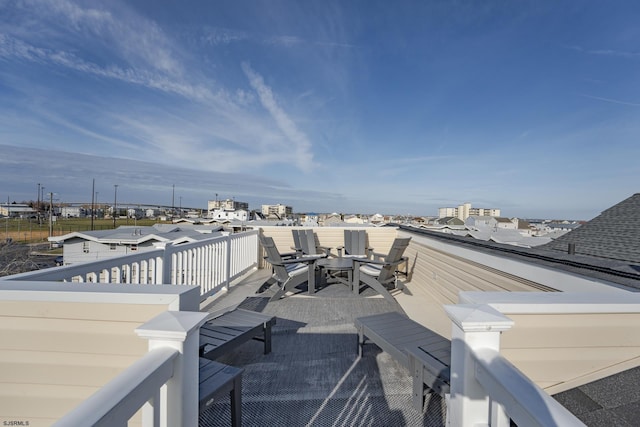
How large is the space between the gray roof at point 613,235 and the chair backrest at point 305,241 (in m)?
4.64

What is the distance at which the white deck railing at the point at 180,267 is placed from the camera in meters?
2.10

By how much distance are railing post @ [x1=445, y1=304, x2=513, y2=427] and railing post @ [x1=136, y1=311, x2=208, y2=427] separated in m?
1.04

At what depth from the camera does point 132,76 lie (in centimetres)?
1098

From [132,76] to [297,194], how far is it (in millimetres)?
31520

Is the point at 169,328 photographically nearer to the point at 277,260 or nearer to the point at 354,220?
the point at 277,260

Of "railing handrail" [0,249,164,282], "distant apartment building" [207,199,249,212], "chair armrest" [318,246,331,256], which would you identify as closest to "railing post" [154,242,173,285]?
"railing handrail" [0,249,164,282]

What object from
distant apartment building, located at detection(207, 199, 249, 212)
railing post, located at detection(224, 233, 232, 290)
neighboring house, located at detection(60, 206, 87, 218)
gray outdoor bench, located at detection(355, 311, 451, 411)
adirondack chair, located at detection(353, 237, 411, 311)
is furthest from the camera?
neighboring house, located at detection(60, 206, 87, 218)

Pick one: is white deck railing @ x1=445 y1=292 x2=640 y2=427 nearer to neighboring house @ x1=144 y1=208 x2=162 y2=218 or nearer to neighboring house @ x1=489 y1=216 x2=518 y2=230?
neighboring house @ x1=489 y1=216 x2=518 y2=230

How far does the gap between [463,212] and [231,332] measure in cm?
3660

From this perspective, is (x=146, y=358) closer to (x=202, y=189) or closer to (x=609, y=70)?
(x=609, y=70)

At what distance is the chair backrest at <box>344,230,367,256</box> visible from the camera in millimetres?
6973

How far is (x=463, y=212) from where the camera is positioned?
34.2 m

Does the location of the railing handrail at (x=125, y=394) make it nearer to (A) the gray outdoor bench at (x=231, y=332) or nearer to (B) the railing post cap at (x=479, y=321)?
(B) the railing post cap at (x=479, y=321)

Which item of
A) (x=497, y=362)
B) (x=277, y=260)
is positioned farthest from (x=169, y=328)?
(x=277, y=260)
